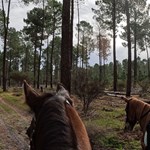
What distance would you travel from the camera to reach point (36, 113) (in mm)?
2004

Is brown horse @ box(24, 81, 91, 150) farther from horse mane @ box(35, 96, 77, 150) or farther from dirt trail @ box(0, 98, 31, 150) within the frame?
dirt trail @ box(0, 98, 31, 150)

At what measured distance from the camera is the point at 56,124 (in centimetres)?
158

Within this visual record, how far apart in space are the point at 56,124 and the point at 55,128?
0.03 meters

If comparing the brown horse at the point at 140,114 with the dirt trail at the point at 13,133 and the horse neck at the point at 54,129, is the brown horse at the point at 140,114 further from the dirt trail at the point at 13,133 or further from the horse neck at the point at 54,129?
the horse neck at the point at 54,129

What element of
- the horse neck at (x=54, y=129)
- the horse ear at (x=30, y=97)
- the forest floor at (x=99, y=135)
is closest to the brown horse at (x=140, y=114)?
the forest floor at (x=99, y=135)

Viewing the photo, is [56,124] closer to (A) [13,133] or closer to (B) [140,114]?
(B) [140,114]

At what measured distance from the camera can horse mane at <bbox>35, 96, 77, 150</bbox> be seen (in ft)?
4.97

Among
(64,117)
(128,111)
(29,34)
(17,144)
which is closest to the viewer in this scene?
(64,117)

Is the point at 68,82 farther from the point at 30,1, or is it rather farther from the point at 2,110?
the point at 30,1

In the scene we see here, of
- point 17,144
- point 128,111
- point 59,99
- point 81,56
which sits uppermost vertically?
point 81,56

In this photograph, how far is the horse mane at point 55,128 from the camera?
1.51 metres

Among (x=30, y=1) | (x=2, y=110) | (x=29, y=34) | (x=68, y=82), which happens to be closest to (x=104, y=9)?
(x=30, y=1)

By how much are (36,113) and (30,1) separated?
105ft

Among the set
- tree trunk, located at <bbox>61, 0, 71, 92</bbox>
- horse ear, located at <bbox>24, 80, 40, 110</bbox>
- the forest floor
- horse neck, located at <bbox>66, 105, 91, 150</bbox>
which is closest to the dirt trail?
the forest floor
